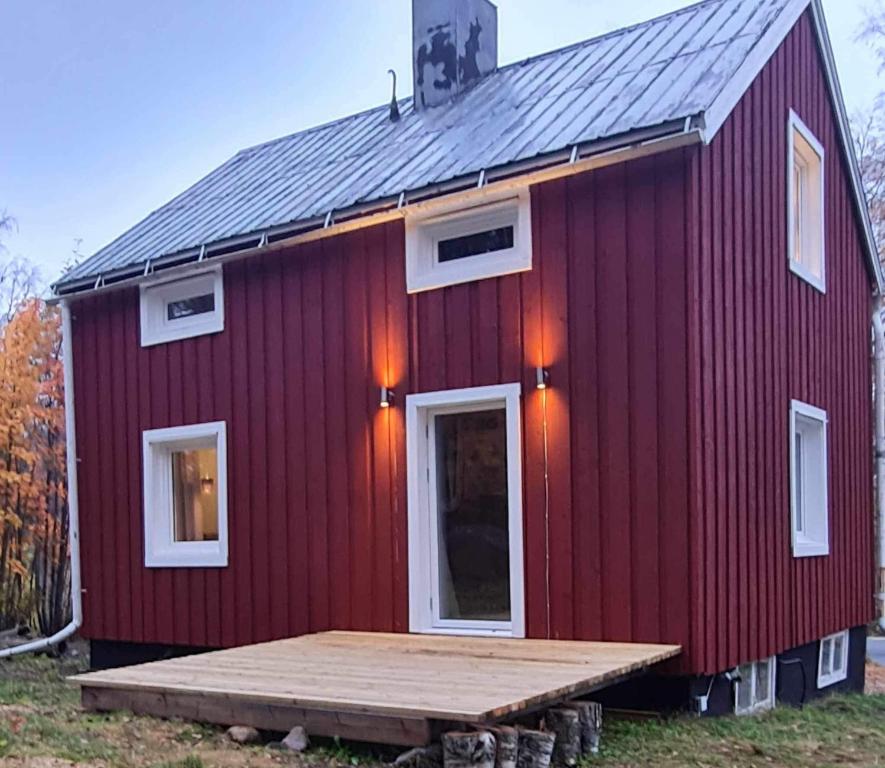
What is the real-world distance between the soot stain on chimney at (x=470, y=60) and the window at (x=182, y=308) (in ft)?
9.30

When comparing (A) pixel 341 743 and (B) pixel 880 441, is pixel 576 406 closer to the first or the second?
(A) pixel 341 743

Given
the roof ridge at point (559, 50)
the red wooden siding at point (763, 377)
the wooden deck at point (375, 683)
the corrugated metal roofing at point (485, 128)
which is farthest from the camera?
the roof ridge at point (559, 50)

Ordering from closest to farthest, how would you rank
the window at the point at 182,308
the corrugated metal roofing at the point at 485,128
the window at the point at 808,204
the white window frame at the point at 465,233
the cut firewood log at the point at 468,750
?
the cut firewood log at the point at 468,750 < the corrugated metal roofing at the point at 485,128 < the white window frame at the point at 465,233 < the window at the point at 808,204 < the window at the point at 182,308

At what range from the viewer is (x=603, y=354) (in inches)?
245

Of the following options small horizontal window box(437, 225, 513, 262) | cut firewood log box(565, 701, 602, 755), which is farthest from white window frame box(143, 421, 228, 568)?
cut firewood log box(565, 701, 602, 755)

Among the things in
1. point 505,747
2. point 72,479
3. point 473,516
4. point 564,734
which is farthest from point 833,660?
point 72,479

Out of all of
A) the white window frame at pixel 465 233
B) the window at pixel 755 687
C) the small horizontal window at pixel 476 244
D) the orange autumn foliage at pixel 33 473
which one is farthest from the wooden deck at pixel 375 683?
the orange autumn foliage at pixel 33 473

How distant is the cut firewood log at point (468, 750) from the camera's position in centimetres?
419

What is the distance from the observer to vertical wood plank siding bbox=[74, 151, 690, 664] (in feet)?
19.8

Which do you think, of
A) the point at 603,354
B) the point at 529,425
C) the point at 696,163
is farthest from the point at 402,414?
the point at 696,163

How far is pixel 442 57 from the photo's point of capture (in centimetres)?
911

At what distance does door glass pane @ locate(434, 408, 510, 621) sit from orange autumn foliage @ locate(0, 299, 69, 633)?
324 inches

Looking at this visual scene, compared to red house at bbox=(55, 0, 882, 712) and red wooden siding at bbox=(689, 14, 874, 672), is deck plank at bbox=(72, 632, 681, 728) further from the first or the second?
red wooden siding at bbox=(689, 14, 874, 672)

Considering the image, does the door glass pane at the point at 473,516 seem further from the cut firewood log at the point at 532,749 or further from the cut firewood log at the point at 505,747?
the cut firewood log at the point at 505,747
